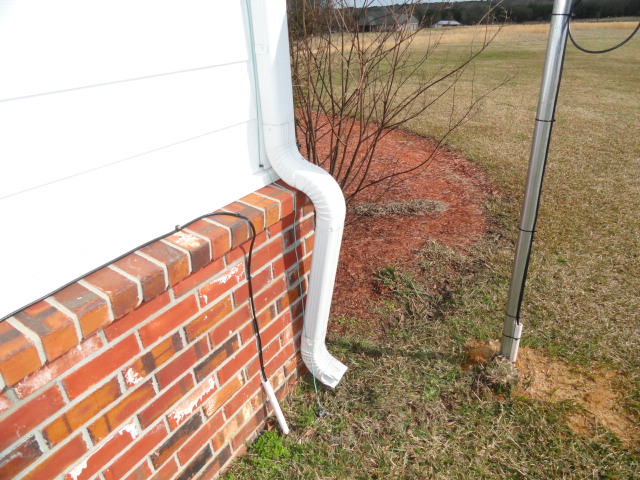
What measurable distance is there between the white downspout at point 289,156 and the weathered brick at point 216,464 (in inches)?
25.8

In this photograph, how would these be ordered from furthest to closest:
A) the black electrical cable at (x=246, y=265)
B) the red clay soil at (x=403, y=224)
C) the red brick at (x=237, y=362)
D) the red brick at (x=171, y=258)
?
the red clay soil at (x=403, y=224) < the red brick at (x=237, y=362) < the red brick at (x=171, y=258) < the black electrical cable at (x=246, y=265)

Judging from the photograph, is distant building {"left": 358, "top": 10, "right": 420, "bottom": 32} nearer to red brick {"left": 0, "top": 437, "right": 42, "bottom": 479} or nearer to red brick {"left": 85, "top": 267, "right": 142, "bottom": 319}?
red brick {"left": 85, "top": 267, "right": 142, "bottom": 319}

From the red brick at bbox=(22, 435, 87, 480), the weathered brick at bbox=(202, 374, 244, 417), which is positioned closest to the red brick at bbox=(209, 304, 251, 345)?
the weathered brick at bbox=(202, 374, 244, 417)

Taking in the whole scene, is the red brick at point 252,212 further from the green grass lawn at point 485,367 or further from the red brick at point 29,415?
the green grass lawn at point 485,367

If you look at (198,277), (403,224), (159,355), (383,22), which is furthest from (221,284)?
(403,224)

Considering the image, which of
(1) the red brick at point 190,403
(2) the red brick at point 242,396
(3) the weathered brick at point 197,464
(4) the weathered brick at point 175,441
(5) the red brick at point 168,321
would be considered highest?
(5) the red brick at point 168,321

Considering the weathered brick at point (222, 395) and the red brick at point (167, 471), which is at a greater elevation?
the weathered brick at point (222, 395)

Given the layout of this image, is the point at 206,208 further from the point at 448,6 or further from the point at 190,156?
the point at 448,6

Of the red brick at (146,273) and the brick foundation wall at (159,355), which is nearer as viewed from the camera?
the brick foundation wall at (159,355)

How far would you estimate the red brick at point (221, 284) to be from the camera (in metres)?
1.68

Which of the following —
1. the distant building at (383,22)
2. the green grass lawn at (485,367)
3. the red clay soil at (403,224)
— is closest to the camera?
the green grass lawn at (485,367)

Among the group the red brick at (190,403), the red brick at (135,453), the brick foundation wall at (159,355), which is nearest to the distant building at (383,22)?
the brick foundation wall at (159,355)

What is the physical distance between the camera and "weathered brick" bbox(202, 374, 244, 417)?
1.85m

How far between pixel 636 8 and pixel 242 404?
2.42 metres
